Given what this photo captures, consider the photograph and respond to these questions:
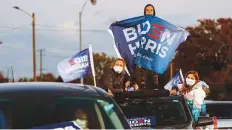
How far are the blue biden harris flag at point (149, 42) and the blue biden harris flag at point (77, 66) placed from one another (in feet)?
31.7

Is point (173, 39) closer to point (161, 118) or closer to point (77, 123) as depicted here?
point (161, 118)

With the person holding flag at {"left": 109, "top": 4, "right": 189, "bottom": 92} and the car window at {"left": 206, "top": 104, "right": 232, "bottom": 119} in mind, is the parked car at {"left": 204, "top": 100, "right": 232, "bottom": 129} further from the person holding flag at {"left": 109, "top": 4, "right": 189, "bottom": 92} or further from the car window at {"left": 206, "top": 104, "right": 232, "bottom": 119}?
the person holding flag at {"left": 109, "top": 4, "right": 189, "bottom": 92}

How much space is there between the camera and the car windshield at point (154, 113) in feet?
26.5

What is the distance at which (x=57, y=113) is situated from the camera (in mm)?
5352

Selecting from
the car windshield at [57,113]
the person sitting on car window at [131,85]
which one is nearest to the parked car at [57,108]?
the car windshield at [57,113]

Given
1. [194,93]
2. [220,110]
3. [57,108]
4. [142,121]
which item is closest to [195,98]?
[194,93]

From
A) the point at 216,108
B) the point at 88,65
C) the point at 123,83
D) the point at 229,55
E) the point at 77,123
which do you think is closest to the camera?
the point at 77,123

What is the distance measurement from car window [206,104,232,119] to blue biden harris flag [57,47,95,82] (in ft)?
26.2

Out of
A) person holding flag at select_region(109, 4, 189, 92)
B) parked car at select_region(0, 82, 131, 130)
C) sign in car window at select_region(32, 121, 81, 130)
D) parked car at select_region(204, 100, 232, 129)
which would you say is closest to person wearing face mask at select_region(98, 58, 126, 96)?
person holding flag at select_region(109, 4, 189, 92)

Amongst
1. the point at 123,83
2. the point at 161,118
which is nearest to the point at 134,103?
the point at 161,118

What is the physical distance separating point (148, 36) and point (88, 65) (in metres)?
10.3

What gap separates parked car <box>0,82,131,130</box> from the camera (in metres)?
5.26

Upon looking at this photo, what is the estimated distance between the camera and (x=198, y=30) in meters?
81.2

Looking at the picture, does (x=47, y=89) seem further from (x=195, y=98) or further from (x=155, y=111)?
(x=195, y=98)
